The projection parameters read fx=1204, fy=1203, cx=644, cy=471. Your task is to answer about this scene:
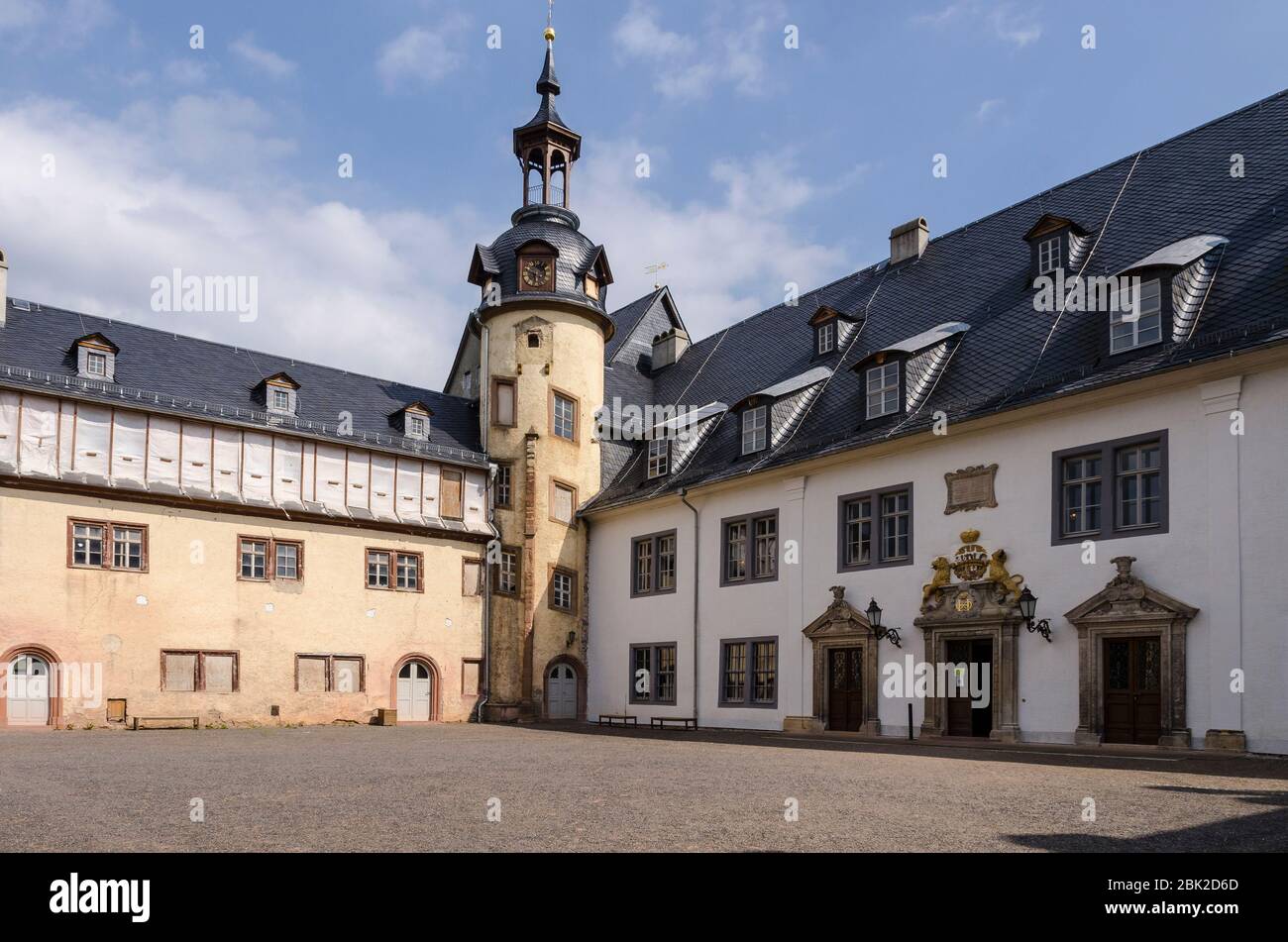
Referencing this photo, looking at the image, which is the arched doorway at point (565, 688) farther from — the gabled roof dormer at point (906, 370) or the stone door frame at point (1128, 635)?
the stone door frame at point (1128, 635)

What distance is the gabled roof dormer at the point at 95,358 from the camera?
29672mm

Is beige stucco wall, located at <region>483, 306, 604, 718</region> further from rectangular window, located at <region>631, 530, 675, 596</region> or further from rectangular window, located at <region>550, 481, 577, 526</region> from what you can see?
rectangular window, located at <region>631, 530, 675, 596</region>

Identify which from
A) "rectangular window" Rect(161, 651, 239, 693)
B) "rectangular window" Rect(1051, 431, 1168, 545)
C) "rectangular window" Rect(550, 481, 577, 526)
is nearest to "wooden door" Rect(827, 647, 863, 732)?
"rectangular window" Rect(1051, 431, 1168, 545)

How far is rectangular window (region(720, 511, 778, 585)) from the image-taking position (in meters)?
29.2

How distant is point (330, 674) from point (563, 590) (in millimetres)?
7364

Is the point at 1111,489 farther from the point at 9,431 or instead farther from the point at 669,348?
the point at 9,431

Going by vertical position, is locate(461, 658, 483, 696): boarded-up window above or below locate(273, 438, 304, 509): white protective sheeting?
below

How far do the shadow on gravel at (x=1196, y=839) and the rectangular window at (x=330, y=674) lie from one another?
81.7ft

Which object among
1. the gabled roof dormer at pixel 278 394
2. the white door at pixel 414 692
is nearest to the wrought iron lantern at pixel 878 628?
the white door at pixel 414 692

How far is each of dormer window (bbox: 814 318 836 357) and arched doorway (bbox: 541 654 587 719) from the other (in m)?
11.7

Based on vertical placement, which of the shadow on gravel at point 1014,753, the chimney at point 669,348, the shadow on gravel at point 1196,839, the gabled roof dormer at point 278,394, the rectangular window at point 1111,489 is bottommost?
the shadow on gravel at point 1014,753
